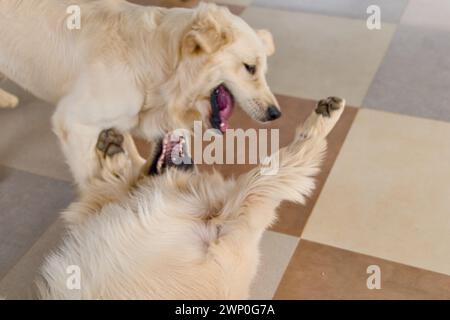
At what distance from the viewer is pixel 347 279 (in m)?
1.66

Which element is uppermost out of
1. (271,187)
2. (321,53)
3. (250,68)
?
(250,68)

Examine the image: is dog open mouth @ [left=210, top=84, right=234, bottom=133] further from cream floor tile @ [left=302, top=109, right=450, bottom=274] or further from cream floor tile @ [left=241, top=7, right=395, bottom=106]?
Answer: cream floor tile @ [left=241, top=7, right=395, bottom=106]

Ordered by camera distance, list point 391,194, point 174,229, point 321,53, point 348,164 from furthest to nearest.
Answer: point 321,53
point 348,164
point 391,194
point 174,229

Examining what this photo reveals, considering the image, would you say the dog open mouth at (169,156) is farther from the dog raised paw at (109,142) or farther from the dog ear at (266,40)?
the dog ear at (266,40)

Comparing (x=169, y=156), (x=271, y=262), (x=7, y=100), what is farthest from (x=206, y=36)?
(x=7, y=100)

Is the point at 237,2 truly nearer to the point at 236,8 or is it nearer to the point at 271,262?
the point at 236,8

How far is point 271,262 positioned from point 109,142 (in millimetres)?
576

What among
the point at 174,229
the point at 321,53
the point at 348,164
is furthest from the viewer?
the point at 321,53

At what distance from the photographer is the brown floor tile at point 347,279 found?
1612 millimetres

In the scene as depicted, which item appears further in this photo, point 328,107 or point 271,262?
point 271,262

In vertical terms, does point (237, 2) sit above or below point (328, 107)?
below

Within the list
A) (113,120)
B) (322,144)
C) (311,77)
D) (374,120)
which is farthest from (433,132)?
(113,120)

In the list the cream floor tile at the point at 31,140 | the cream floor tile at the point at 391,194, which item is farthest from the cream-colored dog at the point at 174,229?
the cream floor tile at the point at 31,140
